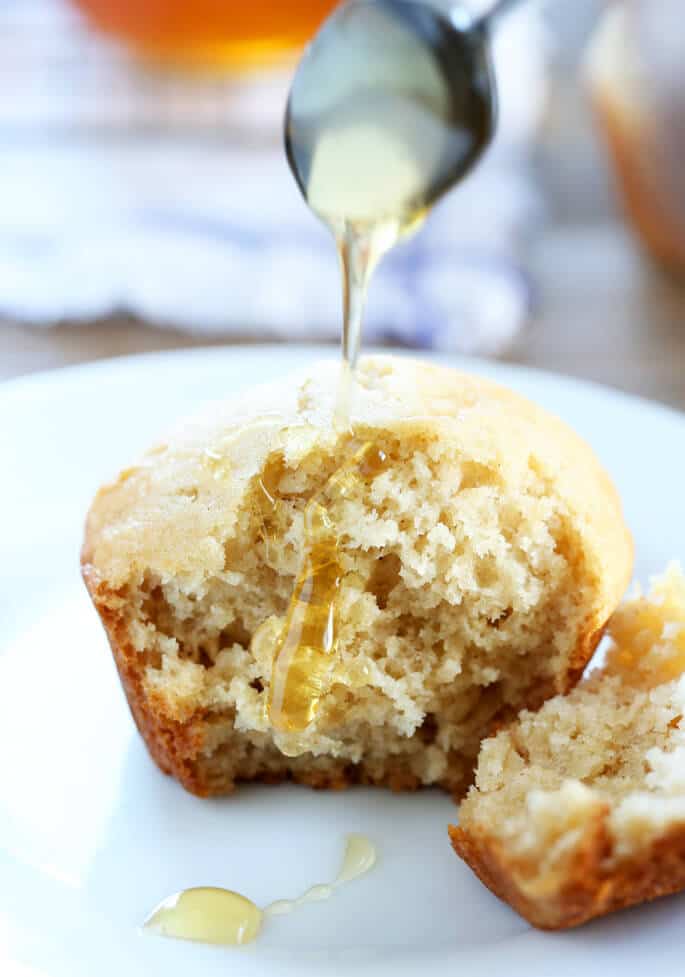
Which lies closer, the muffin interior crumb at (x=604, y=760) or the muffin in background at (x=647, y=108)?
the muffin interior crumb at (x=604, y=760)

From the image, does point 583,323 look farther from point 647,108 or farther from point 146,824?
point 146,824

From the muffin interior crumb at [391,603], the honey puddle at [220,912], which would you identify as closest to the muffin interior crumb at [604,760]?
the muffin interior crumb at [391,603]

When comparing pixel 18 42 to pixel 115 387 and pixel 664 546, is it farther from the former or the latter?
pixel 664 546

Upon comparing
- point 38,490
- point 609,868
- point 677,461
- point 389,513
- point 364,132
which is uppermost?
point 364,132

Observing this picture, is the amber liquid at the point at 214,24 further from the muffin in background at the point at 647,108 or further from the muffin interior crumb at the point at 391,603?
the muffin interior crumb at the point at 391,603

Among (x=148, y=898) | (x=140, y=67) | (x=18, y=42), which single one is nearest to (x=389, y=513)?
(x=148, y=898)

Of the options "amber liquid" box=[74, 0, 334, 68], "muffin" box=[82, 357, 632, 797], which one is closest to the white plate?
"muffin" box=[82, 357, 632, 797]
